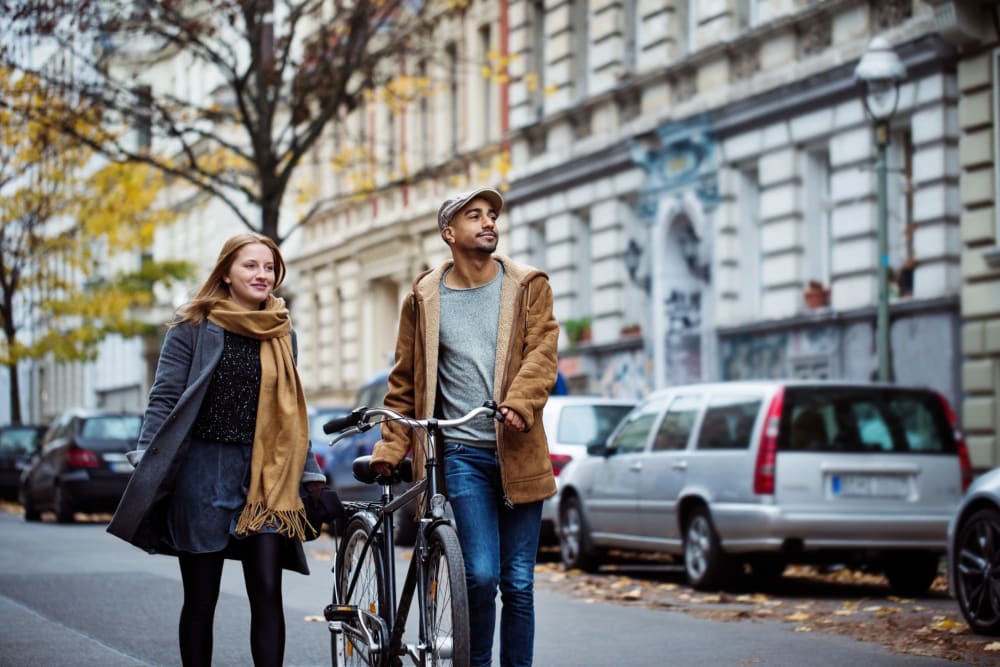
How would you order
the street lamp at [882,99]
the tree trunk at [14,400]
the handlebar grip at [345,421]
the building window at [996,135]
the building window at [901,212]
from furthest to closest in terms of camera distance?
the tree trunk at [14,400]
the building window at [901,212]
the building window at [996,135]
the street lamp at [882,99]
the handlebar grip at [345,421]

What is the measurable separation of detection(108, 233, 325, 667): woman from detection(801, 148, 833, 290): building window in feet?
58.2

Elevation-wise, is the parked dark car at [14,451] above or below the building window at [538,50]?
below

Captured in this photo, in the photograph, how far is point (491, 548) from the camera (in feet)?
22.3

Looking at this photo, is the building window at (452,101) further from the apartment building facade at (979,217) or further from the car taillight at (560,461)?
the car taillight at (560,461)

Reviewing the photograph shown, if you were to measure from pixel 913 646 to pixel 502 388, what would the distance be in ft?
12.9

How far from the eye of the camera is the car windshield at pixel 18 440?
115 feet

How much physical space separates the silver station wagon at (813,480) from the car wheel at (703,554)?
0.01 meters

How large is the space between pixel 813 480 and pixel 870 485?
1.53ft

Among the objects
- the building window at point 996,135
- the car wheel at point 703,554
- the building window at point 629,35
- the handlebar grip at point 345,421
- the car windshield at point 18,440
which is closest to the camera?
the handlebar grip at point 345,421

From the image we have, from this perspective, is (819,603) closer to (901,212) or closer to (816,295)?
(901,212)

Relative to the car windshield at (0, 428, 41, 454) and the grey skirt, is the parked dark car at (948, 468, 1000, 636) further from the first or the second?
the car windshield at (0, 428, 41, 454)

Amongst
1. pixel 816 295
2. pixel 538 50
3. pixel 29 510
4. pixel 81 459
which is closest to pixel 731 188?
pixel 816 295

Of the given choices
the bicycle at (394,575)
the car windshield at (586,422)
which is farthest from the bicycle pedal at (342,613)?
the car windshield at (586,422)

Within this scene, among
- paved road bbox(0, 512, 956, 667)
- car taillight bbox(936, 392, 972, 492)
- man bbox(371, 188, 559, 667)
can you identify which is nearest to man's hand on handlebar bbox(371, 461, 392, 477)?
man bbox(371, 188, 559, 667)
